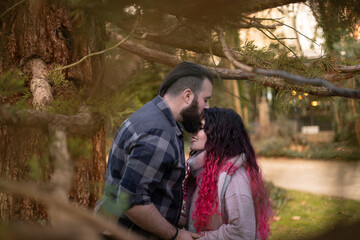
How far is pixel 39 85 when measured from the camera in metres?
2.05

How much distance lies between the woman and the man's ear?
175mm

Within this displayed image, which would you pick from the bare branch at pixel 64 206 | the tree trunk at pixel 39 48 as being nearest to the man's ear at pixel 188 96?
the tree trunk at pixel 39 48

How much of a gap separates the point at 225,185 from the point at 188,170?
1.34 ft

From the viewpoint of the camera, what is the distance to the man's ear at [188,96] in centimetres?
201

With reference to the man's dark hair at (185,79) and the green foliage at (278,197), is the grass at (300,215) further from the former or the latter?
the man's dark hair at (185,79)

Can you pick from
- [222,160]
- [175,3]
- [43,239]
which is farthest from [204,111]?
[43,239]

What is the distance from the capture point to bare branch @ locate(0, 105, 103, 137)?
1.21 metres

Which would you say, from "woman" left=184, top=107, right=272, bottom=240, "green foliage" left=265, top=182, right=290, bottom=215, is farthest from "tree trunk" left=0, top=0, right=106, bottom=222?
"green foliage" left=265, top=182, right=290, bottom=215

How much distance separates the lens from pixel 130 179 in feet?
5.43

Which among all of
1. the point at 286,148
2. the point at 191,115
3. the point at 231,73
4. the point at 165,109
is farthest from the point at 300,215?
the point at 286,148

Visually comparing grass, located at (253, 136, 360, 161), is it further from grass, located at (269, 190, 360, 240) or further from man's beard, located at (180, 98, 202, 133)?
man's beard, located at (180, 98, 202, 133)

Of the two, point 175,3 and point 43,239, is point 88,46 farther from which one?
point 43,239

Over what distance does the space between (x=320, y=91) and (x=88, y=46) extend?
72.1 inches

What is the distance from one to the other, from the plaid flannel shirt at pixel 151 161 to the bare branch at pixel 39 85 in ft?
1.60
